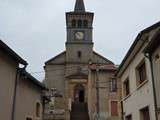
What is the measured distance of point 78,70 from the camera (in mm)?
45656

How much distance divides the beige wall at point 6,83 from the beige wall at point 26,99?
1093 millimetres

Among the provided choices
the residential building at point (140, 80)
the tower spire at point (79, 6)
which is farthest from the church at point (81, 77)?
the residential building at point (140, 80)

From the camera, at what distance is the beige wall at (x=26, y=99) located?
49.0 ft

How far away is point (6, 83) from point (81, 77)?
32.5m

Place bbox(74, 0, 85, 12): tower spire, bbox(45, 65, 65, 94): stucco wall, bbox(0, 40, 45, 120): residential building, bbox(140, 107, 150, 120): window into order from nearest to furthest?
bbox(0, 40, 45, 120): residential building
bbox(140, 107, 150, 120): window
bbox(45, 65, 65, 94): stucco wall
bbox(74, 0, 85, 12): tower spire

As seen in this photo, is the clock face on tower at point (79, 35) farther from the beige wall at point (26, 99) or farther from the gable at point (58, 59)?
the beige wall at point (26, 99)

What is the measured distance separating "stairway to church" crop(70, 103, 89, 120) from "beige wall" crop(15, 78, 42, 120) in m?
18.6

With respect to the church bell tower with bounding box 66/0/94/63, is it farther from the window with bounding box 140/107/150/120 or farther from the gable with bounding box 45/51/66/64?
the window with bounding box 140/107/150/120

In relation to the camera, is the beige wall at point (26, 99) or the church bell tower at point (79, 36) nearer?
the beige wall at point (26, 99)

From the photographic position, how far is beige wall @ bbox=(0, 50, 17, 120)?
12.6 metres

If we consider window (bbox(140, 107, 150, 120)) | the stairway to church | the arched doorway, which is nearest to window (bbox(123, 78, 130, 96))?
window (bbox(140, 107, 150, 120))

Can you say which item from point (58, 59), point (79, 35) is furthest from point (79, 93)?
point (79, 35)

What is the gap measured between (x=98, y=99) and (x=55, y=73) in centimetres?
1153

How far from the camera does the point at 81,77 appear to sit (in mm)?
45406
